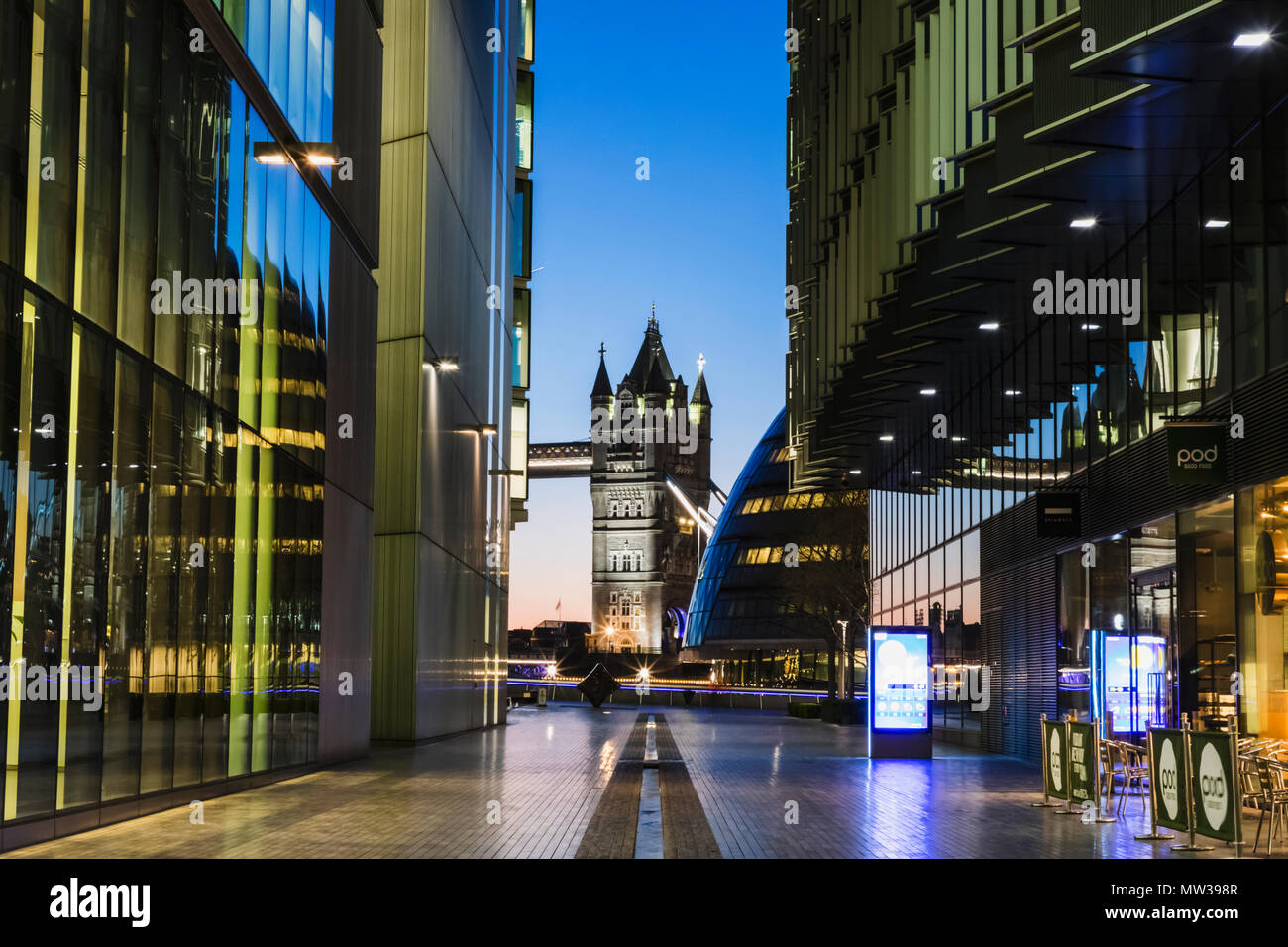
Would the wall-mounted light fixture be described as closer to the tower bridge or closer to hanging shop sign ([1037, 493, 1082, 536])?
hanging shop sign ([1037, 493, 1082, 536])

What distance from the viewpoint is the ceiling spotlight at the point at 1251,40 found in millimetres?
13703

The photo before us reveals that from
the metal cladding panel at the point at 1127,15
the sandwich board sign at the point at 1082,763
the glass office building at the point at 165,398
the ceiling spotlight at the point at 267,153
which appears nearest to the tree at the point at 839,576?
the glass office building at the point at 165,398

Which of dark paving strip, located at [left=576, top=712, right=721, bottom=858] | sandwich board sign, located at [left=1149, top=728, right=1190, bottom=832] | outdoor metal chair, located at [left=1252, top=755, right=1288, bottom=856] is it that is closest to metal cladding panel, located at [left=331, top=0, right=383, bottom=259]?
dark paving strip, located at [left=576, top=712, right=721, bottom=858]

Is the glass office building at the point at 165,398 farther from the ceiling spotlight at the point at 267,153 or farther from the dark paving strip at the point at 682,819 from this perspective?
the dark paving strip at the point at 682,819

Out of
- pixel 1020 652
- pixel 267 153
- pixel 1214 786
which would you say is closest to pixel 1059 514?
pixel 1020 652

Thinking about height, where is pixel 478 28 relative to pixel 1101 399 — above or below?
above

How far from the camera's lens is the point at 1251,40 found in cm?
1379

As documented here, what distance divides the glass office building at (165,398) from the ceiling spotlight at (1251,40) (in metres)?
10.1

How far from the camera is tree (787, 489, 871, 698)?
166ft

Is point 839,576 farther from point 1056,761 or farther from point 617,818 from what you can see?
point 617,818
